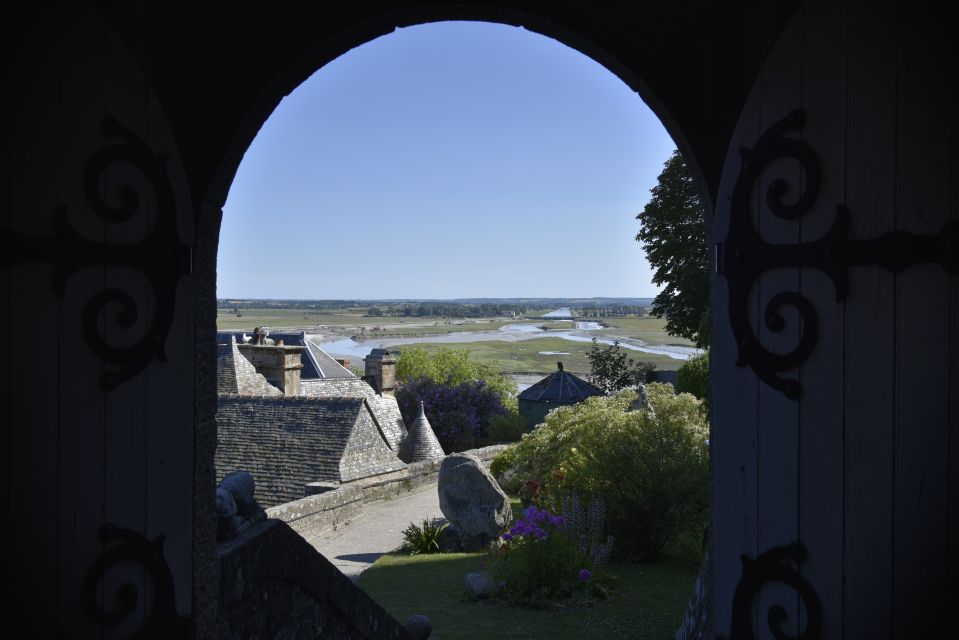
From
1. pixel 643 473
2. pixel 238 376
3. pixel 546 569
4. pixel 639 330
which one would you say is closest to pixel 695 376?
pixel 643 473

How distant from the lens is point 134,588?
2756 mm

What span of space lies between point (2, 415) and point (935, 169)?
336cm

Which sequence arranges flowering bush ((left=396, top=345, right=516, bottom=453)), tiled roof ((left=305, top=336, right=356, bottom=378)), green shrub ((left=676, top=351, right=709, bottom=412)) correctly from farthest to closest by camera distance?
tiled roof ((left=305, top=336, right=356, bottom=378)) → flowering bush ((left=396, top=345, right=516, bottom=453)) → green shrub ((left=676, top=351, right=709, bottom=412))

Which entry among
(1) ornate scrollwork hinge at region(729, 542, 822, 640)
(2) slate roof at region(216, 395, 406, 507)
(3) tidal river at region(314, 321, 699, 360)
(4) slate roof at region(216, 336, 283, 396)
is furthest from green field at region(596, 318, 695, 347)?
(1) ornate scrollwork hinge at region(729, 542, 822, 640)

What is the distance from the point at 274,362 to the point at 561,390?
10.5 meters

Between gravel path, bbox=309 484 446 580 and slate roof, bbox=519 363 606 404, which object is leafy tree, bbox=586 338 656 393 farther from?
gravel path, bbox=309 484 446 580

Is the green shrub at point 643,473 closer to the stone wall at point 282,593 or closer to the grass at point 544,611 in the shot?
the grass at point 544,611

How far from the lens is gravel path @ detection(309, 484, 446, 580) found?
14.0 metres

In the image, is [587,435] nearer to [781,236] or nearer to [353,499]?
[353,499]

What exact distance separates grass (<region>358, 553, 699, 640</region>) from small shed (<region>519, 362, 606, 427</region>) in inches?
598

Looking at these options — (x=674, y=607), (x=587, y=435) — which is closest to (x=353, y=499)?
(x=587, y=435)

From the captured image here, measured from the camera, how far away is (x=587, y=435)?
1211 centimetres

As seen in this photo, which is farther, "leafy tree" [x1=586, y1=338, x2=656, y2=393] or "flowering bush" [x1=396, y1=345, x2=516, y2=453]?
"flowering bush" [x1=396, y1=345, x2=516, y2=453]

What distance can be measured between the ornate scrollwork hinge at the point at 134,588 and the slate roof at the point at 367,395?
20794 mm
